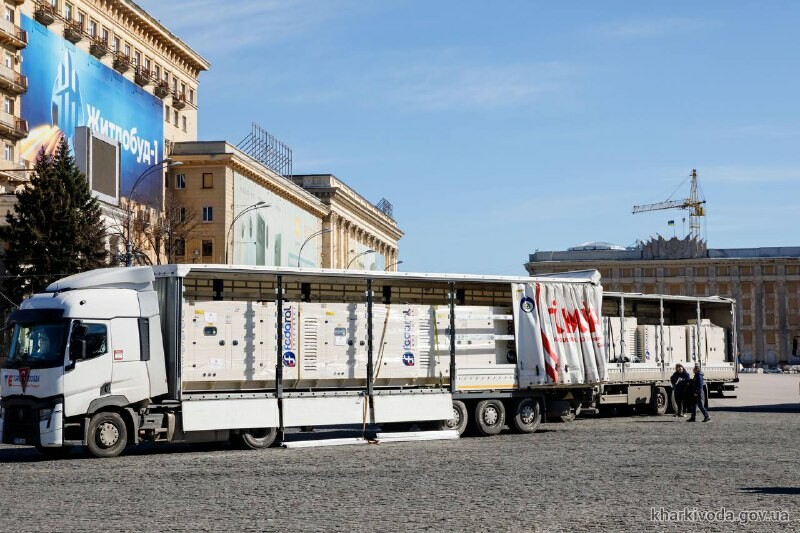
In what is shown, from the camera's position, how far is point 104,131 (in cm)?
6731

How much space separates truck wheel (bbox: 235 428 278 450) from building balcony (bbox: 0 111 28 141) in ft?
128

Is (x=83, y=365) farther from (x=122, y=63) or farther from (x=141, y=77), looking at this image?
(x=141, y=77)

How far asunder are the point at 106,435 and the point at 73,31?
1900 inches

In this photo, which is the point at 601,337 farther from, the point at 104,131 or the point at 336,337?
the point at 104,131

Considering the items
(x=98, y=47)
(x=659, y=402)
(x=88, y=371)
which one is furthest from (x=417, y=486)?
(x=98, y=47)

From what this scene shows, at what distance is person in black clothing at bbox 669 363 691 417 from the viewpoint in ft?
109

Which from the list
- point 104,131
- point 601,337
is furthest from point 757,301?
point 601,337

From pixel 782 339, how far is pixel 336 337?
15546 centimetres

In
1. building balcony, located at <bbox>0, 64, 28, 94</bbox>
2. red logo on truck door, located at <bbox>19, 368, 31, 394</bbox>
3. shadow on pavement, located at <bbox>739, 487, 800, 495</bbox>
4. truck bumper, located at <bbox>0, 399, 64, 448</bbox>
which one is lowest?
shadow on pavement, located at <bbox>739, 487, 800, 495</bbox>

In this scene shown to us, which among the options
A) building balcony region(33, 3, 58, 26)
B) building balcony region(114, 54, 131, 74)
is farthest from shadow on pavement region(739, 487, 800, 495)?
building balcony region(114, 54, 131, 74)

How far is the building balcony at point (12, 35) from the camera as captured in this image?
57.3 m

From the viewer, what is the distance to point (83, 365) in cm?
2072

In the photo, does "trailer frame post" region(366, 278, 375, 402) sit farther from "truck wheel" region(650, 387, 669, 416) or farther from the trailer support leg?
"truck wheel" region(650, 387, 669, 416)

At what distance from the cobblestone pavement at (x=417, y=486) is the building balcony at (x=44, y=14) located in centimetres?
4256
